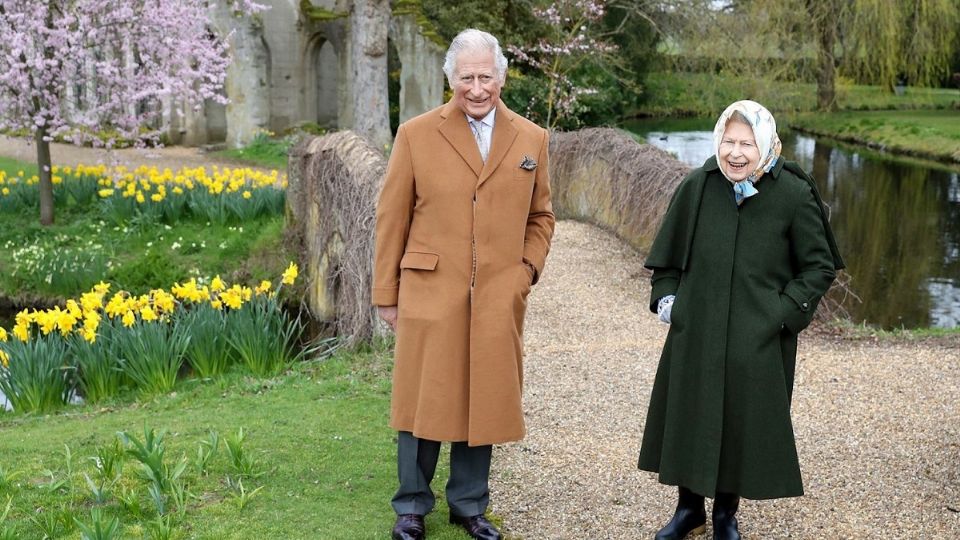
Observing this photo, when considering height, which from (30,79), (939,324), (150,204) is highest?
(30,79)

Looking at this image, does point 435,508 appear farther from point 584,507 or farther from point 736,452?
point 736,452

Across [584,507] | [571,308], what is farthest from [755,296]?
[571,308]

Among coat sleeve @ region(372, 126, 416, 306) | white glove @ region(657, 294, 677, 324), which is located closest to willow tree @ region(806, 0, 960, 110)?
white glove @ region(657, 294, 677, 324)

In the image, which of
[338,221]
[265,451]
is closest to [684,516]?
[265,451]

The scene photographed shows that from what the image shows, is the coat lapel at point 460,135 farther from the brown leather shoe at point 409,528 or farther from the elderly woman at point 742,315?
the brown leather shoe at point 409,528

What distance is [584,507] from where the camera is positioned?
4.57 meters

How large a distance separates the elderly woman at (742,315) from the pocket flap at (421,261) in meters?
0.88

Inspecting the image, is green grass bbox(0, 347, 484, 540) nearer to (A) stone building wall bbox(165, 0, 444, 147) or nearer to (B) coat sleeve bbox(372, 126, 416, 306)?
(B) coat sleeve bbox(372, 126, 416, 306)

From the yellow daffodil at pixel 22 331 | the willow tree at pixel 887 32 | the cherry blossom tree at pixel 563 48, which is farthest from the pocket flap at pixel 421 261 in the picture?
the willow tree at pixel 887 32

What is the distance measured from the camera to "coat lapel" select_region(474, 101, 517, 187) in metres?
3.85

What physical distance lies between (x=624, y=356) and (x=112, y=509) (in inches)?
158

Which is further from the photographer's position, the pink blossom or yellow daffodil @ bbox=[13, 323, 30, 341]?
the pink blossom

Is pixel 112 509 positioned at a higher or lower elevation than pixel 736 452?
lower

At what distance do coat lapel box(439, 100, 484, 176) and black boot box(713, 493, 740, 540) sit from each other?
1489 mm
